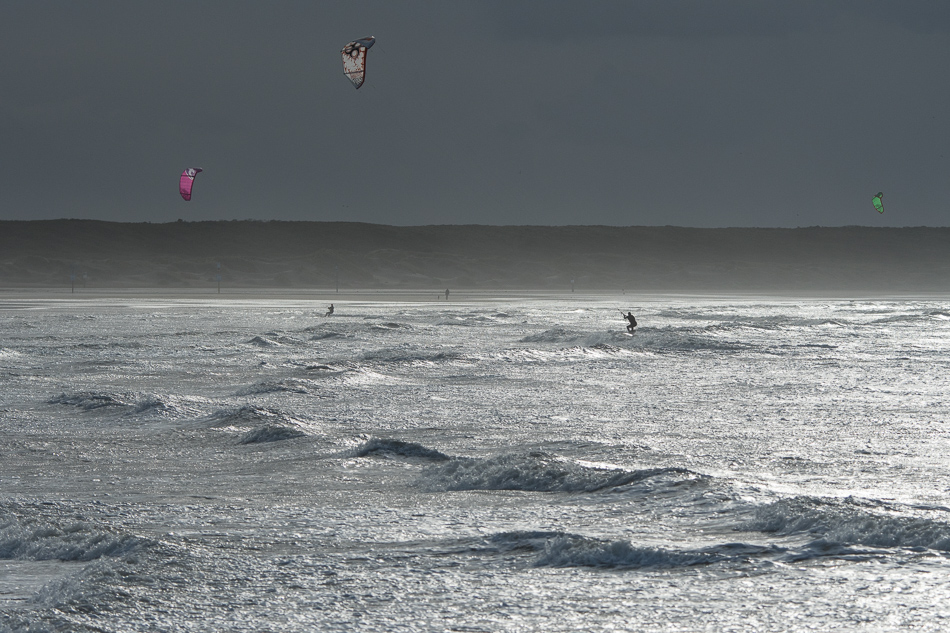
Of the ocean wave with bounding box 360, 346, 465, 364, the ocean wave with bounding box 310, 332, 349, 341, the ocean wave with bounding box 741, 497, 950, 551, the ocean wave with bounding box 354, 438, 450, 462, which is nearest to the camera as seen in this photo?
the ocean wave with bounding box 741, 497, 950, 551

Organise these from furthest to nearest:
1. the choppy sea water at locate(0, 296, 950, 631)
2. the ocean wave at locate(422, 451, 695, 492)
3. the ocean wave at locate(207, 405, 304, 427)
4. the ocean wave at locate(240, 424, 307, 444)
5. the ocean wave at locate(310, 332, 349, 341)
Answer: the ocean wave at locate(310, 332, 349, 341), the ocean wave at locate(207, 405, 304, 427), the ocean wave at locate(240, 424, 307, 444), the ocean wave at locate(422, 451, 695, 492), the choppy sea water at locate(0, 296, 950, 631)

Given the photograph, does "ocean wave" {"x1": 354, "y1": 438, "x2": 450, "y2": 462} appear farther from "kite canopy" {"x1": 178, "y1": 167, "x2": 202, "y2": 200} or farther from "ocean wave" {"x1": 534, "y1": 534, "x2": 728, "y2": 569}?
"kite canopy" {"x1": 178, "y1": 167, "x2": 202, "y2": 200}

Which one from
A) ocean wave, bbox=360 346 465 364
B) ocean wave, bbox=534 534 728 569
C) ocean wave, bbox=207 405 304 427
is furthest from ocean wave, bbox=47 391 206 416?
ocean wave, bbox=534 534 728 569

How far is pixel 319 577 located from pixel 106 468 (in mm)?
4531

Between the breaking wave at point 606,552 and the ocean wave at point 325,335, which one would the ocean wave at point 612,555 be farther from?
the ocean wave at point 325,335

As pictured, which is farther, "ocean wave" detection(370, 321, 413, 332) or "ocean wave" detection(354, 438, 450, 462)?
"ocean wave" detection(370, 321, 413, 332)

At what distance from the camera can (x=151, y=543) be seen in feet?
24.0

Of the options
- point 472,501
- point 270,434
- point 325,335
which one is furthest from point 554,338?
point 472,501

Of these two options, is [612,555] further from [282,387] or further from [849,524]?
[282,387]

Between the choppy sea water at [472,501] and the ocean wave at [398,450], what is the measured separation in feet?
0.17

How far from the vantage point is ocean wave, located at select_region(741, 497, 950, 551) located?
740 centimetres

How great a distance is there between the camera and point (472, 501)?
29.2ft

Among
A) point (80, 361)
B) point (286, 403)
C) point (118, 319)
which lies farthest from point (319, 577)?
point (118, 319)

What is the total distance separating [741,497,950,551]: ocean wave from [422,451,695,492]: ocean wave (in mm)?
1512
